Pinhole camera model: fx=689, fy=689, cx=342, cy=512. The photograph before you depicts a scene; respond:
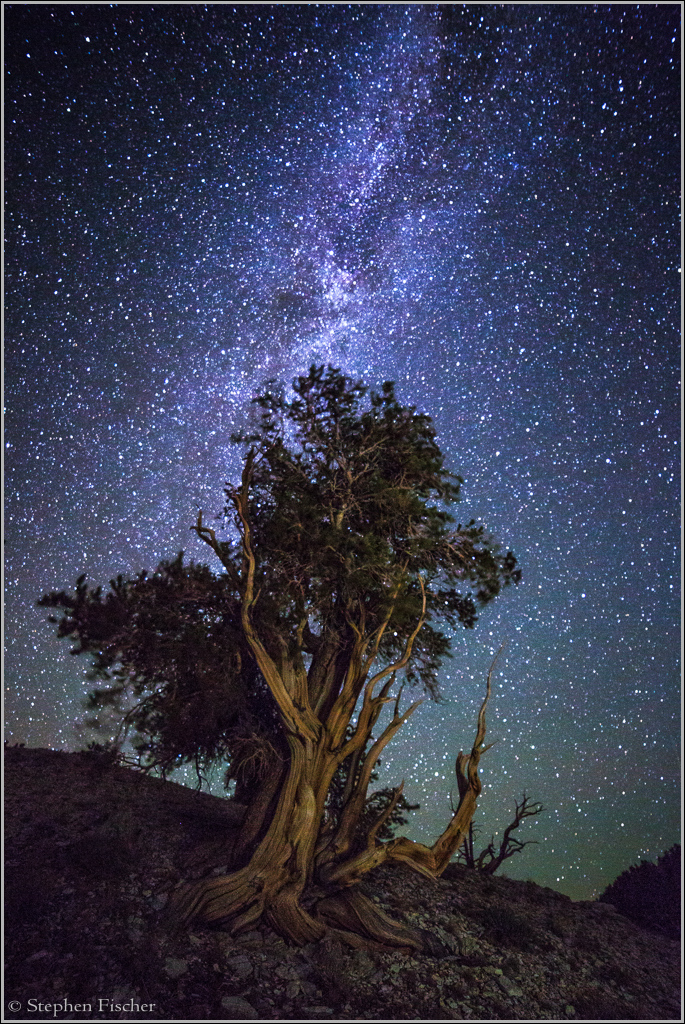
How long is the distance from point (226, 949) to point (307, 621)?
181 inches

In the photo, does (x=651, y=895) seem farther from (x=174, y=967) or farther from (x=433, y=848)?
(x=174, y=967)

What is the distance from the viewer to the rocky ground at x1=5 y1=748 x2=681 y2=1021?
7.93 m

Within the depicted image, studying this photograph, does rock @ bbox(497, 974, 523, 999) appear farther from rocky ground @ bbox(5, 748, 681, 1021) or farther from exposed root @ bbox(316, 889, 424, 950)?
exposed root @ bbox(316, 889, 424, 950)

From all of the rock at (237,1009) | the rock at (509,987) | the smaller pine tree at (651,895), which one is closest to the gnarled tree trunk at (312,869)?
the rock at (509,987)

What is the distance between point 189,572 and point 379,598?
10.8 feet

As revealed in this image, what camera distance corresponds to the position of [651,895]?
1578 centimetres

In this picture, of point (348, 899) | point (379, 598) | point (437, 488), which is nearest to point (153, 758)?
point (348, 899)

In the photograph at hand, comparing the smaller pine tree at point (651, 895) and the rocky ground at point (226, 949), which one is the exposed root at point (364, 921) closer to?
the rocky ground at point (226, 949)

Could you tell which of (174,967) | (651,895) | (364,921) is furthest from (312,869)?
(651,895)

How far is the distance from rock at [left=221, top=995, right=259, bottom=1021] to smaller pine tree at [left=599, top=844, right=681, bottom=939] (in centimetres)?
1019

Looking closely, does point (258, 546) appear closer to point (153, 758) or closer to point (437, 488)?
point (437, 488)

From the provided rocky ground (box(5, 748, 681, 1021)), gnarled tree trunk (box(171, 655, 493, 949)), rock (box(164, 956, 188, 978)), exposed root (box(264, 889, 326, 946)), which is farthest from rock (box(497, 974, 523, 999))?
rock (box(164, 956, 188, 978))

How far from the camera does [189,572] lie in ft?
38.8

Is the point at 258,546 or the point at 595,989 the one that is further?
the point at 258,546
